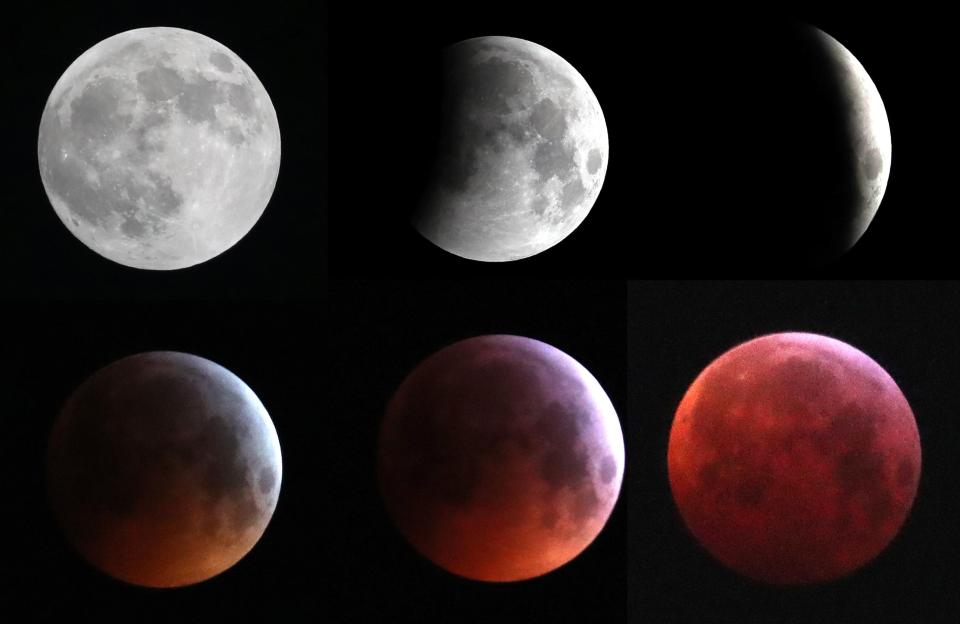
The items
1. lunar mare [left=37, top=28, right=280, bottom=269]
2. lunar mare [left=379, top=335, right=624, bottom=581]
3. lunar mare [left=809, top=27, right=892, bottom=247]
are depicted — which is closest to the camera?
lunar mare [left=37, top=28, right=280, bottom=269]

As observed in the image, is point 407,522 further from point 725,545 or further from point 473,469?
point 725,545

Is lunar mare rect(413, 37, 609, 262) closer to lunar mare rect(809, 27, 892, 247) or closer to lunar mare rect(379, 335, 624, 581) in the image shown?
lunar mare rect(379, 335, 624, 581)

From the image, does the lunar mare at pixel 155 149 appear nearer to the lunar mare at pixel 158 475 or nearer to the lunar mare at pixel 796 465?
the lunar mare at pixel 158 475

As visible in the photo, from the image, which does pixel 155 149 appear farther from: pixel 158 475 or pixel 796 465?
pixel 796 465

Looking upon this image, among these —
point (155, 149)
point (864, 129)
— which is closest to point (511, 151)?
point (155, 149)

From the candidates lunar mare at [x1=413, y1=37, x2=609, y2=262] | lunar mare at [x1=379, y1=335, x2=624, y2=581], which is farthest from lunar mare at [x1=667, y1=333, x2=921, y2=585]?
lunar mare at [x1=413, y1=37, x2=609, y2=262]

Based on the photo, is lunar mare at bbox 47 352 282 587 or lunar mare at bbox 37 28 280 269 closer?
lunar mare at bbox 37 28 280 269

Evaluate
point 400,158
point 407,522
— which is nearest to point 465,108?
point 400,158

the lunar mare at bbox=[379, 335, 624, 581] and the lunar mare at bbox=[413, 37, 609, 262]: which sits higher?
the lunar mare at bbox=[413, 37, 609, 262]
